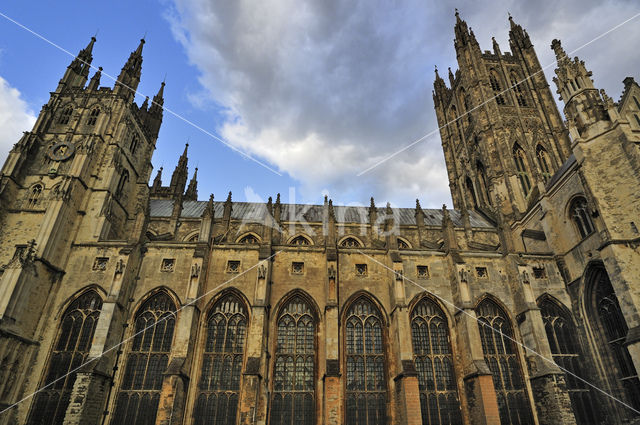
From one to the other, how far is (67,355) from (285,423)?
37.4 ft

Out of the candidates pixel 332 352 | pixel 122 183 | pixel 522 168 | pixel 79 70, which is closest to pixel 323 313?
pixel 332 352

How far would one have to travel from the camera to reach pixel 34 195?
72.9ft

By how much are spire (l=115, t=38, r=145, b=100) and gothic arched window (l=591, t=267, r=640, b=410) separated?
3410cm

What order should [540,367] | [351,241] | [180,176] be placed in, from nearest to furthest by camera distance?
1. [540,367]
2. [351,241]
3. [180,176]

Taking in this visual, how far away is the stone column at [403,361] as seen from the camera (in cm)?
1570

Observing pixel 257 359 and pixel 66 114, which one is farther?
pixel 66 114

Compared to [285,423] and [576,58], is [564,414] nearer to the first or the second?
[285,423]

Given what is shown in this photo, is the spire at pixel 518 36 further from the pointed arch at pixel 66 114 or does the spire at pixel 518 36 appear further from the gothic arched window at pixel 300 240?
the pointed arch at pixel 66 114

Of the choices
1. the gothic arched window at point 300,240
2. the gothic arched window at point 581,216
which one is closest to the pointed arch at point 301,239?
the gothic arched window at point 300,240

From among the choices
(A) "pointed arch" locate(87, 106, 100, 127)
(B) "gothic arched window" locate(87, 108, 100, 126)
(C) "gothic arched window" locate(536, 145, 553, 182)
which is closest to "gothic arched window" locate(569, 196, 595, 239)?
(C) "gothic arched window" locate(536, 145, 553, 182)

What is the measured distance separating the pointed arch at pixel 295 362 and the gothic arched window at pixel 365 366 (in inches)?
72.2

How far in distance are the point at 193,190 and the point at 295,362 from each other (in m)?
26.0

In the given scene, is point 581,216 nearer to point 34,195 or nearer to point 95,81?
point 34,195

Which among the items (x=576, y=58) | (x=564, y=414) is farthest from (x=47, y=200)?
(x=576, y=58)
